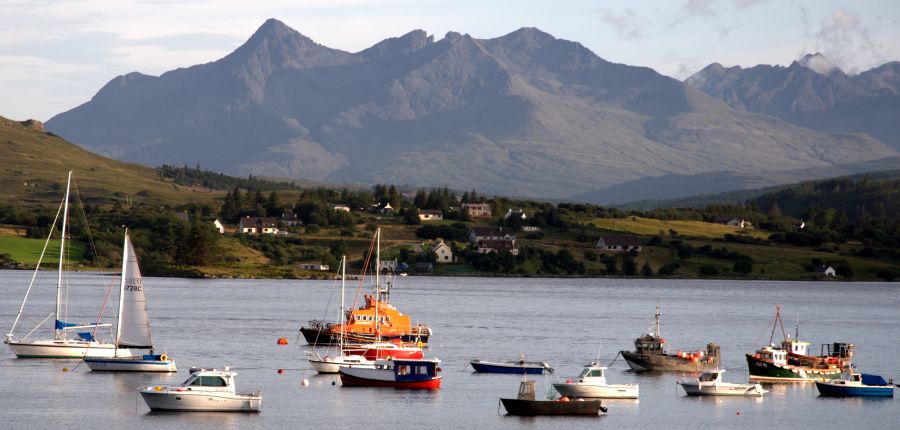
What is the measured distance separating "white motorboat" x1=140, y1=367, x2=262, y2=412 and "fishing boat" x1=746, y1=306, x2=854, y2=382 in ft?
102

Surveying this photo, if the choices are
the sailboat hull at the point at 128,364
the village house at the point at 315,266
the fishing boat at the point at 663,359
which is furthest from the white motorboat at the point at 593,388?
the village house at the point at 315,266

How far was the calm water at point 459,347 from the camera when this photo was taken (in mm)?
59531

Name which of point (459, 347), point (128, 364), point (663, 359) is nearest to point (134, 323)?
point (128, 364)

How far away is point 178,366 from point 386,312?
19626 mm

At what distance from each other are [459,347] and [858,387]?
29.2 metres

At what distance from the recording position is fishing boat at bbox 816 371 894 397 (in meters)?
70.1

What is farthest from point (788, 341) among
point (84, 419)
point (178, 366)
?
→ point (84, 419)

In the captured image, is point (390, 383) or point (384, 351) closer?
point (390, 383)

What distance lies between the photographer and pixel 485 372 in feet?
249

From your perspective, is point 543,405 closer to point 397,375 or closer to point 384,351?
point 397,375

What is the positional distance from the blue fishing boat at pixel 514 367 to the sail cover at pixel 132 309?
18214 millimetres

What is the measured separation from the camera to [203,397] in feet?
193

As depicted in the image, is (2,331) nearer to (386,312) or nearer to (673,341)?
(386,312)

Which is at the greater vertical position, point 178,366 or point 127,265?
point 127,265
